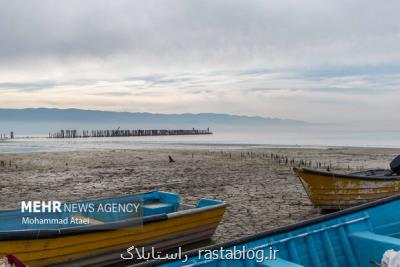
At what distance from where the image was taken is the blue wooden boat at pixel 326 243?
18.7 ft

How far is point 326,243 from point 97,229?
180 inches

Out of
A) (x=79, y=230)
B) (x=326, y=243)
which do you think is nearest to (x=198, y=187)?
(x=79, y=230)

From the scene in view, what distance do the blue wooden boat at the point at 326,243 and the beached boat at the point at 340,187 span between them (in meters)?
5.59

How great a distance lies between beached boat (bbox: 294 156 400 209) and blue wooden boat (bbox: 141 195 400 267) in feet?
18.3

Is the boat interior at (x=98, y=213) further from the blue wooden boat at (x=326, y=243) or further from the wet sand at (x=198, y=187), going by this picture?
the blue wooden boat at (x=326, y=243)

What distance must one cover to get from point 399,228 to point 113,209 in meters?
6.66

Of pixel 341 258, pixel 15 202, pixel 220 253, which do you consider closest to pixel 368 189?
pixel 341 258

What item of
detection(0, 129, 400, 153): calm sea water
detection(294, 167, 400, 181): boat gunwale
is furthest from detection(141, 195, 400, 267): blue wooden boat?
detection(0, 129, 400, 153): calm sea water


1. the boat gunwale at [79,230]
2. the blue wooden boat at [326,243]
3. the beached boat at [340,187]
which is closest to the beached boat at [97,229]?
the boat gunwale at [79,230]

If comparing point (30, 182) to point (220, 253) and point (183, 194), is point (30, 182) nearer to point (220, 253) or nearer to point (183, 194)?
point (183, 194)

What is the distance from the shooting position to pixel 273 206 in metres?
15.5

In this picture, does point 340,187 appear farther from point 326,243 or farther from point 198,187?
point 198,187

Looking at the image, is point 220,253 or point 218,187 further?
point 218,187

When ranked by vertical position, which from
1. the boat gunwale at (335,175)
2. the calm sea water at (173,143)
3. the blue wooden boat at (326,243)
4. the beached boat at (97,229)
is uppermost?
the boat gunwale at (335,175)
